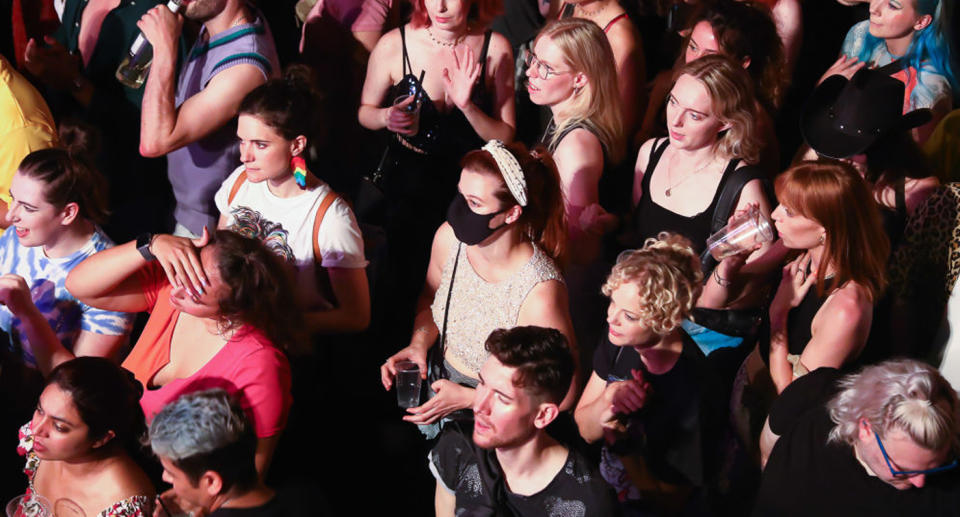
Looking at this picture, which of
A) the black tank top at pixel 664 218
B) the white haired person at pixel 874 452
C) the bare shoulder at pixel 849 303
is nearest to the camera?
the white haired person at pixel 874 452

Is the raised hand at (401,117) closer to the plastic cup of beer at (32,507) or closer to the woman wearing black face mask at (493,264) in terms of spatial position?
the woman wearing black face mask at (493,264)

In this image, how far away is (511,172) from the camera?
295 centimetres

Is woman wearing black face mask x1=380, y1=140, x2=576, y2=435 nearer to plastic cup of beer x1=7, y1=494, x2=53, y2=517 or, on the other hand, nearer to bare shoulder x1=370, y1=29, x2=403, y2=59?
plastic cup of beer x1=7, y1=494, x2=53, y2=517

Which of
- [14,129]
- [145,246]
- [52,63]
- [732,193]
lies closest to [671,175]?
[732,193]

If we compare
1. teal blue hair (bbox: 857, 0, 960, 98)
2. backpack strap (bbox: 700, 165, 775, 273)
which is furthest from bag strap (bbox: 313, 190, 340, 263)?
teal blue hair (bbox: 857, 0, 960, 98)

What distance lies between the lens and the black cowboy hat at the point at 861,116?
3.30m

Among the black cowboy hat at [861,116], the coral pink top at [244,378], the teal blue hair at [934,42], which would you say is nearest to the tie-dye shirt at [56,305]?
the coral pink top at [244,378]

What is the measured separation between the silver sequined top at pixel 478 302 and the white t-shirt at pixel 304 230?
1.27 ft

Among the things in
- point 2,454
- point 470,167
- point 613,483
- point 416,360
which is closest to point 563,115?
point 470,167

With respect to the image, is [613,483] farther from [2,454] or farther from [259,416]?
[2,454]

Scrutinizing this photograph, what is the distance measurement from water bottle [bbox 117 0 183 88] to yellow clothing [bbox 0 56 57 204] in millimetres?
441

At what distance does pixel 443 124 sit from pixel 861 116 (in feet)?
5.65

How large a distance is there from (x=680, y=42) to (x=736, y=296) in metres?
1.79

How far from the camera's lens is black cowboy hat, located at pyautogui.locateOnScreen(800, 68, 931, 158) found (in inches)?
130
